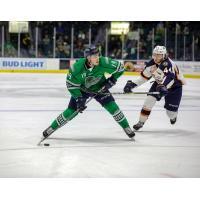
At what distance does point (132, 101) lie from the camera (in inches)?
238

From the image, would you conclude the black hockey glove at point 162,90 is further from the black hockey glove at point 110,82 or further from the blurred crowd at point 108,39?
the blurred crowd at point 108,39

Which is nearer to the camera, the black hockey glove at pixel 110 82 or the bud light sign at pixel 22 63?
the black hockey glove at pixel 110 82

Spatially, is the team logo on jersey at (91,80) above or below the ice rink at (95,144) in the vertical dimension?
above

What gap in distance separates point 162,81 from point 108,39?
10.3ft

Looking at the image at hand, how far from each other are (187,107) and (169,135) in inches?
65.8

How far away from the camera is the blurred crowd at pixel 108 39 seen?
20.8ft

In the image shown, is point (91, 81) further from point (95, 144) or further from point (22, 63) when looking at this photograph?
point (22, 63)

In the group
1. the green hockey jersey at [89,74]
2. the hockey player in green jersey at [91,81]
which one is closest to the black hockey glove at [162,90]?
the hockey player in green jersey at [91,81]

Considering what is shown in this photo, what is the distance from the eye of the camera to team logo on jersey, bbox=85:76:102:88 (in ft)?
11.5

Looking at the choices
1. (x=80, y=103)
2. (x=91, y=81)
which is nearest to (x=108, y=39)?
(x=91, y=81)

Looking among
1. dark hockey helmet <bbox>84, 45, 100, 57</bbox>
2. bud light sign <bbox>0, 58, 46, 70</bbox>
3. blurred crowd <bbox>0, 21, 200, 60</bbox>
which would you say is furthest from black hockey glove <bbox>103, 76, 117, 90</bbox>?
bud light sign <bbox>0, 58, 46, 70</bbox>

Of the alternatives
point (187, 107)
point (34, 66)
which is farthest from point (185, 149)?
point (34, 66)

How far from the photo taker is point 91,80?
354cm
